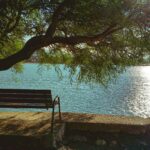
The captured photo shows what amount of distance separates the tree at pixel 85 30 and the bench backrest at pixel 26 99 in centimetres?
144

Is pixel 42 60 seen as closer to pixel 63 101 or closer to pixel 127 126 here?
pixel 127 126

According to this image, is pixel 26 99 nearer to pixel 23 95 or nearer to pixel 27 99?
pixel 27 99

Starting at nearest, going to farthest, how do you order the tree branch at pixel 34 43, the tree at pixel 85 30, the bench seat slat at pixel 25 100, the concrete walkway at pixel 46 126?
the concrete walkway at pixel 46 126, the bench seat slat at pixel 25 100, the tree at pixel 85 30, the tree branch at pixel 34 43

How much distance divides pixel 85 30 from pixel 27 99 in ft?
11.2

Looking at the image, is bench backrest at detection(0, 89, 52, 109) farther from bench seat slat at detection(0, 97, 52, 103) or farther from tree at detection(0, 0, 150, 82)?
tree at detection(0, 0, 150, 82)

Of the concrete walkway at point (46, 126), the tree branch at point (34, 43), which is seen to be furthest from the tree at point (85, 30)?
the concrete walkway at point (46, 126)

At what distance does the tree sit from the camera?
10.4 m

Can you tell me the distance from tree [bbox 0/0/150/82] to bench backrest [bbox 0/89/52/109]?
144 centimetres

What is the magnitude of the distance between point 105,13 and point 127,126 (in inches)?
117

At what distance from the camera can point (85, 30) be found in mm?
12078

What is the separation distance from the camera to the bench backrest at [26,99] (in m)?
9.65

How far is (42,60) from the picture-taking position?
15.0 m

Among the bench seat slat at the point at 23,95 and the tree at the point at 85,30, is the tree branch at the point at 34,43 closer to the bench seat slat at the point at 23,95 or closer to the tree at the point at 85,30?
the tree at the point at 85,30

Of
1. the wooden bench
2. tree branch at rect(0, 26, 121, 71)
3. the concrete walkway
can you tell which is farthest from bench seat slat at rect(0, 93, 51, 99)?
tree branch at rect(0, 26, 121, 71)
